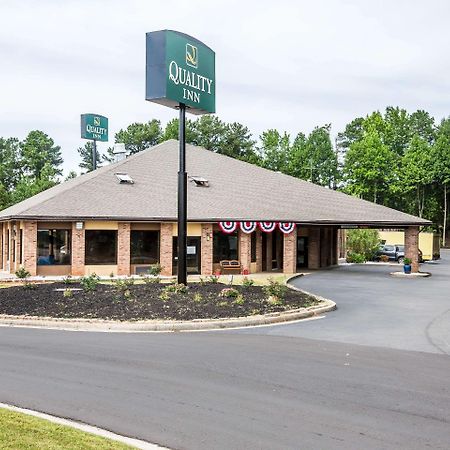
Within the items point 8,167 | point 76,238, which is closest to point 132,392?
point 76,238

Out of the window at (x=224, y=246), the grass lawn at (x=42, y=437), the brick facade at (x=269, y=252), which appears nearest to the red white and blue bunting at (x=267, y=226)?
the window at (x=224, y=246)

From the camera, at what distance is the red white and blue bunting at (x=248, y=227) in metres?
33.6

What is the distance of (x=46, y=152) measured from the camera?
106 m

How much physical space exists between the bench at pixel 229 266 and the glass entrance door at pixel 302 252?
8115 mm

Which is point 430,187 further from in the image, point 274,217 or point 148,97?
point 148,97

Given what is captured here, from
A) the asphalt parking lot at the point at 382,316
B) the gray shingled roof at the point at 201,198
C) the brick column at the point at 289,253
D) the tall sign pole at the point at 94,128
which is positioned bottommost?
the asphalt parking lot at the point at 382,316

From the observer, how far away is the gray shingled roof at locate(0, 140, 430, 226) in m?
32.6

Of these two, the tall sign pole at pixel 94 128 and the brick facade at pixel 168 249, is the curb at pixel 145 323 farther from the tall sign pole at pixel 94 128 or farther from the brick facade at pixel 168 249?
the tall sign pole at pixel 94 128

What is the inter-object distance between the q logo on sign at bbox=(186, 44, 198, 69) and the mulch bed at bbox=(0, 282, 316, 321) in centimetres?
906

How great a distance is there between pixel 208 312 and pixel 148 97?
30.1 ft

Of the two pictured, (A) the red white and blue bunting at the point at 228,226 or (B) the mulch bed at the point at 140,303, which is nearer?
(B) the mulch bed at the point at 140,303

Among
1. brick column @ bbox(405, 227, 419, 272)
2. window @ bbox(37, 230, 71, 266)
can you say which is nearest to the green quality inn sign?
window @ bbox(37, 230, 71, 266)

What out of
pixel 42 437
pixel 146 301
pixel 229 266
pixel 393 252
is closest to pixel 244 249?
pixel 229 266

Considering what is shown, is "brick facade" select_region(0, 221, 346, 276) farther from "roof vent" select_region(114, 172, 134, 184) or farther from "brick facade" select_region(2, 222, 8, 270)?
"roof vent" select_region(114, 172, 134, 184)
